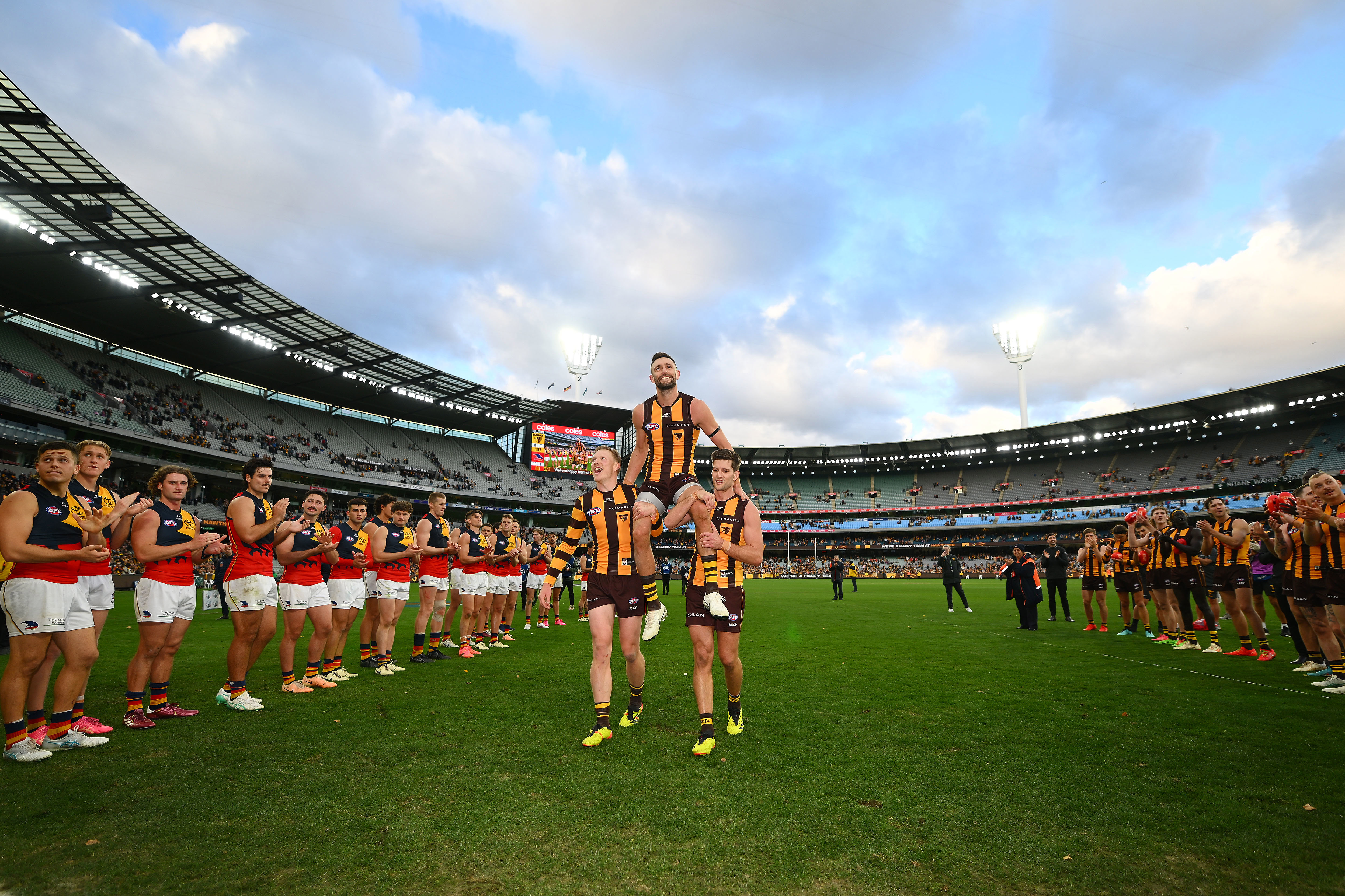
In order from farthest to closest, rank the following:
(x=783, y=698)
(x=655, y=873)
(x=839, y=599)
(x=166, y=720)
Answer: (x=839, y=599) → (x=783, y=698) → (x=166, y=720) → (x=655, y=873)

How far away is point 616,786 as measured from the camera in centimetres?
397

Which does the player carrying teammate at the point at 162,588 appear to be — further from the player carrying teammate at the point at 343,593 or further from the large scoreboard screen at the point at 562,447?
the large scoreboard screen at the point at 562,447

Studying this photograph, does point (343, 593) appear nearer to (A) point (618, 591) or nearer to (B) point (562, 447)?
(A) point (618, 591)

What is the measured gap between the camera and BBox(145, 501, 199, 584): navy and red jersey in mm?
5453

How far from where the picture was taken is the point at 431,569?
9.23 metres

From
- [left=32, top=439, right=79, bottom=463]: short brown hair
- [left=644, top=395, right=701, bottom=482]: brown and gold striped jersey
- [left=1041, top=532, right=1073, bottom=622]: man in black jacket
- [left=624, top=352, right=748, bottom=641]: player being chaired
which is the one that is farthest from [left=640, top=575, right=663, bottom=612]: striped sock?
[left=1041, top=532, right=1073, bottom=622]: man in black jacket

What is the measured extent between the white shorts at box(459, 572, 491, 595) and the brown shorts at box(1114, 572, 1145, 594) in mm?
12794

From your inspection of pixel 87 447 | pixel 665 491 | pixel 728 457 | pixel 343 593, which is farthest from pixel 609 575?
pixel 87 447

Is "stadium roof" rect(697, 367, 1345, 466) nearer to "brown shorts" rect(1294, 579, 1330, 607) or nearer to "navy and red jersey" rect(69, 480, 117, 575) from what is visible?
"brown shorts" rect(1294, 579, 1330, 607)

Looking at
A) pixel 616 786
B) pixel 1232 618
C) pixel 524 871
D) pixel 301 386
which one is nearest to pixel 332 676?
pixel 616 786

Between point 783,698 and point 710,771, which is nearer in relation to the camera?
point 710,771

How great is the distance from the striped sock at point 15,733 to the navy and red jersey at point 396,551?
12.3 feet

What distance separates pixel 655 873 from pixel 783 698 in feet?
13.0

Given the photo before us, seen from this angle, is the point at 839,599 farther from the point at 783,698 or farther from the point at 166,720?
the point at 166,720
